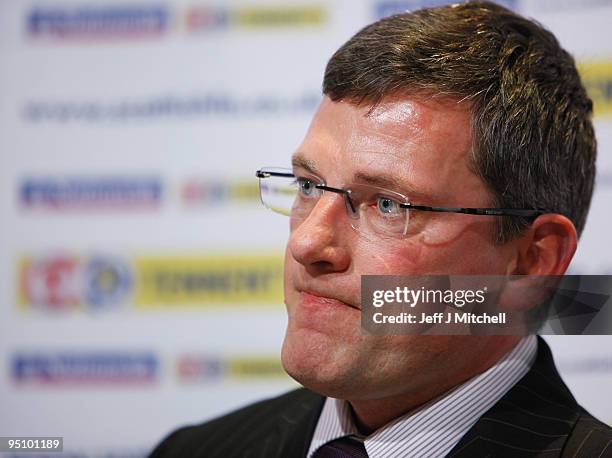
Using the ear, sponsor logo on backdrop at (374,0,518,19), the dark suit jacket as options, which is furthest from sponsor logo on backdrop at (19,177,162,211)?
the ear

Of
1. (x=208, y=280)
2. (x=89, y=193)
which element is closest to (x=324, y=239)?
(x=208, y=280)

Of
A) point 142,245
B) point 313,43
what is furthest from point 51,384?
point 313,43

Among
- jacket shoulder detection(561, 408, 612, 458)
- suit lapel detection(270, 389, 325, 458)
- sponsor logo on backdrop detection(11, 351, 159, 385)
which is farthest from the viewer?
sponsor logo on backdrop detection(11, 351, 159, 385)

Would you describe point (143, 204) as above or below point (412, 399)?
above

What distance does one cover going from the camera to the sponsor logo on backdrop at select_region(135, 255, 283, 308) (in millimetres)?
2320

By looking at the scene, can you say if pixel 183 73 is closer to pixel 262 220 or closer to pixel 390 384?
pixel 262 220

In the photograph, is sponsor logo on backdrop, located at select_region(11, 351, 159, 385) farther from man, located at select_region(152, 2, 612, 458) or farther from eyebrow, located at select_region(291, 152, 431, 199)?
eyebrow, located at select_region(291, 152, 431, 199)

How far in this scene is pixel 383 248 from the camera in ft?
3.87

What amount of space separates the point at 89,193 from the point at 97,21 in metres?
0.57

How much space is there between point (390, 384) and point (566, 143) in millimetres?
511

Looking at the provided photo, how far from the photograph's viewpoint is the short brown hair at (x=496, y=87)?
122cm

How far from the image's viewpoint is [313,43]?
235 centimetres

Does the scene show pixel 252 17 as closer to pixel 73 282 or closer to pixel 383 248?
pixel 73 282

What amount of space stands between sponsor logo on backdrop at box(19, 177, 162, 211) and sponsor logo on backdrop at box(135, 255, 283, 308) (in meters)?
0.20
